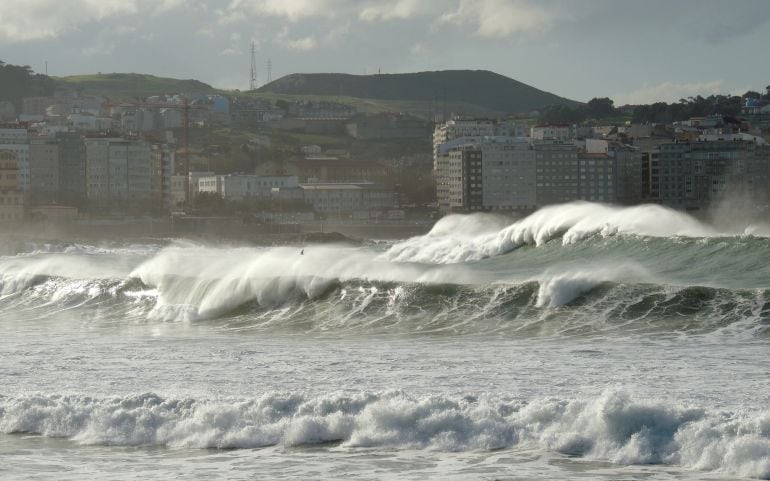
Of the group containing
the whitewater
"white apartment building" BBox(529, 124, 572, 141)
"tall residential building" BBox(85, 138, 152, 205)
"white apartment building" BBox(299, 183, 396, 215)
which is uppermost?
"white apartment building" BBox(529, 124, 572, 141)

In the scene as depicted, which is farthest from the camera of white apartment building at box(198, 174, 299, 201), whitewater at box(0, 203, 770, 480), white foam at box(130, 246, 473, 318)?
white apartment building at box(198, 174, 299, 201)

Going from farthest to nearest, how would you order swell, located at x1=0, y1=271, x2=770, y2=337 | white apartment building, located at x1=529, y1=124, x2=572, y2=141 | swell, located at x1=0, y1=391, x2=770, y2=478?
white apartment building, located at x1=529, y1=124, x2=572, y2=141, swell, located at x1=0, y1=271, x2=770, y2=337, swell, located at x1=0, y1=391, x2=770, y2=478

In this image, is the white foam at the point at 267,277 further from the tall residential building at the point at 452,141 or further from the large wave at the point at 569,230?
the tall residential building at the point at 452,141

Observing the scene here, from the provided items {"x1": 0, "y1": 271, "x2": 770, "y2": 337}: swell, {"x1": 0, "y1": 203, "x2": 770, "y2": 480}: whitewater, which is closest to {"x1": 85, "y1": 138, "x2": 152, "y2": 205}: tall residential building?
{"x1": 0, "y1": 203, "x2": 770, "y2": 480}: whitewater

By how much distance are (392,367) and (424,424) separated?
485cm

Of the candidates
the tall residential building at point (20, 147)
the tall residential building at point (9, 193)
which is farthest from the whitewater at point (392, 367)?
the tall residential building at point (20, 147)

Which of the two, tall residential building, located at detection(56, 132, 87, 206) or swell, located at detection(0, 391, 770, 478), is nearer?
swell, located at detection(0, 391, 770, 478)

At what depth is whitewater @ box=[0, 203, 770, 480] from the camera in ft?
51.4

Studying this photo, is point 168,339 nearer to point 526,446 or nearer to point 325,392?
point 325,392

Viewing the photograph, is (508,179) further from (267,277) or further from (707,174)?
(267,277)

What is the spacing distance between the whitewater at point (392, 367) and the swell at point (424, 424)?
29 mm

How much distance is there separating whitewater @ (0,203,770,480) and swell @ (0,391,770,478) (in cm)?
3

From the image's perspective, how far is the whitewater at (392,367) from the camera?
1566 centimetres

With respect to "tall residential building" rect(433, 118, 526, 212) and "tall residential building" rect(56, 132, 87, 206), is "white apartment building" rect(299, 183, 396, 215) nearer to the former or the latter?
"tall residential building" rect(433, 118, 526, 212)
